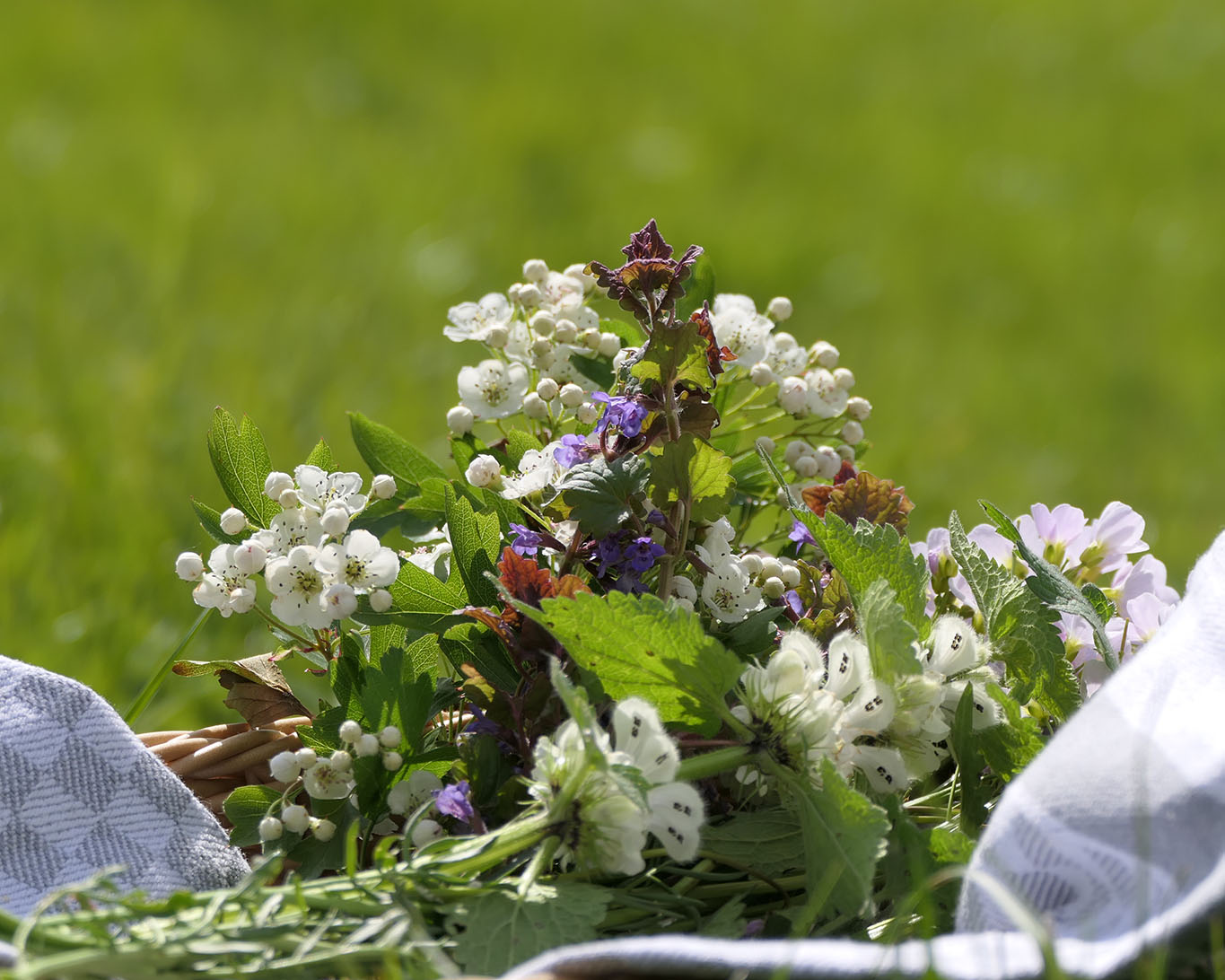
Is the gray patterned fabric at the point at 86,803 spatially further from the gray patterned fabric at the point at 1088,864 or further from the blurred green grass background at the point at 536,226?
the blurred green grass background at the point at 536,226

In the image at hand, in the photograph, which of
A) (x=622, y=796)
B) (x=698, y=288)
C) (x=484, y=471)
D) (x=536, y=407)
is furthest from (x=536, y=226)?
(x=622, y=796)

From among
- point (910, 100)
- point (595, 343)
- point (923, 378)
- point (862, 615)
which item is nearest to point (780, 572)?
point (862, 615)

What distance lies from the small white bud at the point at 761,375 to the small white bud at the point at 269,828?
1.66ft

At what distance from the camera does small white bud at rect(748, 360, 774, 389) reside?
105 cm

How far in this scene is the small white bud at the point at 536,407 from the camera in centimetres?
103

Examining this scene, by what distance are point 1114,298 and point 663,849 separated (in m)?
3.76

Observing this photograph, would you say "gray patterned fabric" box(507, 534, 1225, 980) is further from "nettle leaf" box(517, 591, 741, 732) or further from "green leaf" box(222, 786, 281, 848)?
"green leaf" box(222, 786, 281, 848)

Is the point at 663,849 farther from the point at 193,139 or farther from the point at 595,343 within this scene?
the point at 193,139

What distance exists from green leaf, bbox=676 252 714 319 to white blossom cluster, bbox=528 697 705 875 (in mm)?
424

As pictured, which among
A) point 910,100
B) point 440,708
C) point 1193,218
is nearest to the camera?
point 440,708

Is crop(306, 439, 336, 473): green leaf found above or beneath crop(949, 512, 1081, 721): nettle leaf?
above

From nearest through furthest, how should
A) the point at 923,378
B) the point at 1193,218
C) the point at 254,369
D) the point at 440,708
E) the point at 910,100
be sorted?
1. the point at 440,708
2. the point at 254,369
3. the point at 923,378
4. the point at 1193,218
5. the point at 910,100

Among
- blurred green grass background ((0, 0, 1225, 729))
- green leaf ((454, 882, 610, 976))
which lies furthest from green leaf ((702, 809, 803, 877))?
blurred green grass background ((0, 0, 1225, 729))

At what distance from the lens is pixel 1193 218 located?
454 centimetres
